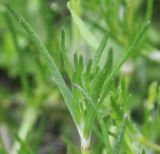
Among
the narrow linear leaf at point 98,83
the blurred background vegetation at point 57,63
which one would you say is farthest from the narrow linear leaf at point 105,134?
the blurred background vegetation at point 57,63

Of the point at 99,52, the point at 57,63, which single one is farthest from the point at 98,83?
the point at 57,63

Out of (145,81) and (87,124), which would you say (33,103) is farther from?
(87,124)

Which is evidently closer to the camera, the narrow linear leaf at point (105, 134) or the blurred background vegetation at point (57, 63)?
the narrow linear leaf at point (105, 134)

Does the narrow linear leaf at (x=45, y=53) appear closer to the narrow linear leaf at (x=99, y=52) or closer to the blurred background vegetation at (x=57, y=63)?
the narrow linear leaf at (x=99, y=52)

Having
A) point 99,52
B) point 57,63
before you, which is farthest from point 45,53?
point 57,63

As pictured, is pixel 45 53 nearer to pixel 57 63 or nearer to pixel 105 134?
pixel 105 134

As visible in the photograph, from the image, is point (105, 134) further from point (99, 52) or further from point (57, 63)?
point (57, 63)

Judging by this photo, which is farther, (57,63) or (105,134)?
(57,63)

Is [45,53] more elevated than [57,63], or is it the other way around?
[45,53]
